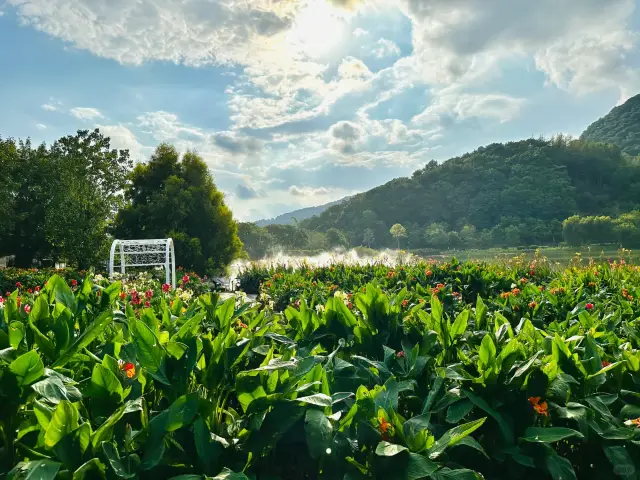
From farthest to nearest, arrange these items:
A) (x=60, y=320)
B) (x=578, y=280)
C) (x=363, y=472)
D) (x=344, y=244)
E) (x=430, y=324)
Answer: (x=344, y=244), (x=578, y=280), (x=430, y=324), (x=60, y=320), (x=363, y=472)

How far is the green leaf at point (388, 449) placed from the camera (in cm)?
93

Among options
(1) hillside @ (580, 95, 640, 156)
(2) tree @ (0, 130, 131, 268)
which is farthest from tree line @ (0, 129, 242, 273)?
(1) hillside @ (580, 95, 640, 156)

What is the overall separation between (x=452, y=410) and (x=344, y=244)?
2415 inches

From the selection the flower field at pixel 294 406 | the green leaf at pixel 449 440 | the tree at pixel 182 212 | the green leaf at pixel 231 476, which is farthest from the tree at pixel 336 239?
the green leaf at pixel 231 476

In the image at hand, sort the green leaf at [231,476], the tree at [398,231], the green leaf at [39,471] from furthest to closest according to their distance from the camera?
the tree at [398,231] → the green leaf at [231,476] → the green leaf at [39,471]

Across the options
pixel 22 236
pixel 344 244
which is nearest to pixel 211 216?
pixel 22 236

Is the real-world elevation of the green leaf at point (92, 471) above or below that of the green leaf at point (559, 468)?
above

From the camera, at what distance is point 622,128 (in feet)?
238

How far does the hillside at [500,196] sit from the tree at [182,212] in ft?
128

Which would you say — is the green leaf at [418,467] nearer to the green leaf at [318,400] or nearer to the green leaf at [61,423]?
the green leaf at [318,400]

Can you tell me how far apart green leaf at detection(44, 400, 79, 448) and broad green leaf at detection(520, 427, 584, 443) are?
1.09 meters

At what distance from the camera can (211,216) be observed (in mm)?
20359

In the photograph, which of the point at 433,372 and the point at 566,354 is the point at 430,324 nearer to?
the point at 433,372

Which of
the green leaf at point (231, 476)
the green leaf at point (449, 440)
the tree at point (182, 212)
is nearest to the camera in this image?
the green leaf at point (231, 476)
